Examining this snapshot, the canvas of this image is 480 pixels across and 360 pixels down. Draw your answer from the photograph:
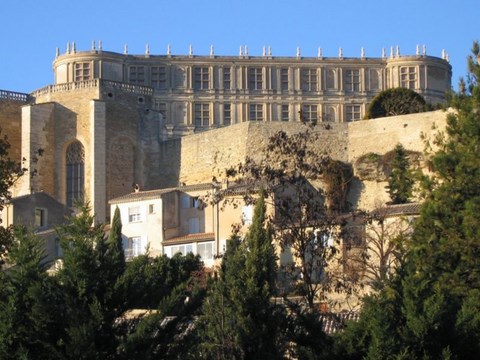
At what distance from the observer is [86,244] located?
2345 centimetres

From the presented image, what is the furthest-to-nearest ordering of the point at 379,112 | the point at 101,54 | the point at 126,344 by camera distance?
the point at 101,54 → the point at 379,112 → the point at 126,344

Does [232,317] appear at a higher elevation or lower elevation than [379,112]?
lower

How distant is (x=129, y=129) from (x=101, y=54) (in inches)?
578

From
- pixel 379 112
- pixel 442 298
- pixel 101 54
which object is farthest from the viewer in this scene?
pixel 101 54

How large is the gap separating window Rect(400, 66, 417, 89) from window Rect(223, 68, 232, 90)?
887 centimetres

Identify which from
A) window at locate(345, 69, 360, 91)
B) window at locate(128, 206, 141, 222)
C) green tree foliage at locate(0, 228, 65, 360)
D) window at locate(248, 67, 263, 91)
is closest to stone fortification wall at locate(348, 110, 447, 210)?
window at locate(128, 206, 141, 222)

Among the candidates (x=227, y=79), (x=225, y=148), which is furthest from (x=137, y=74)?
(x=225, y=148)

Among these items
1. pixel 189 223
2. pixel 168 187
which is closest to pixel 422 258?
pixel 189 223

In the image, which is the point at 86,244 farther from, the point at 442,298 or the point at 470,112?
the point at 470,112

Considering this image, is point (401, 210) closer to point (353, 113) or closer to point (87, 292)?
point (87, 292)

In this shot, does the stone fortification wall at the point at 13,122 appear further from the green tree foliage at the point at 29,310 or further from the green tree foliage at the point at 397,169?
the green tree foliage at the point at 29,310

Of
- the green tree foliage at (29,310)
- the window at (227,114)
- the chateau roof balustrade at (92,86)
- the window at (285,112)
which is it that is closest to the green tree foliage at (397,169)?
the chateau roof balustrade at (92,86)

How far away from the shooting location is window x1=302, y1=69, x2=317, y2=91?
73.6 m

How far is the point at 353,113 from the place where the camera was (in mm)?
72438
